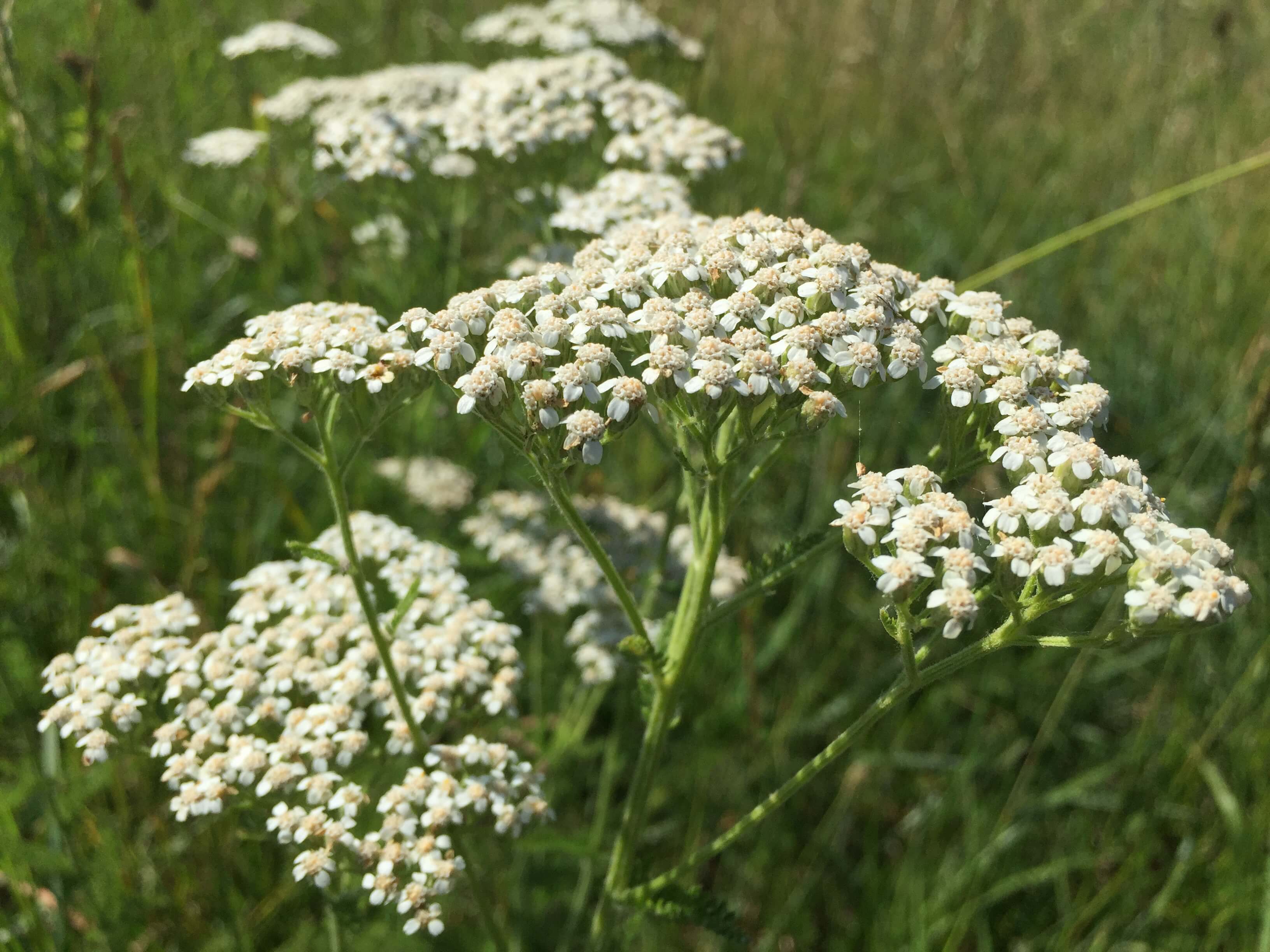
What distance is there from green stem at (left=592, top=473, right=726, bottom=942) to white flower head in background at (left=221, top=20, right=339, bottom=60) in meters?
4.00

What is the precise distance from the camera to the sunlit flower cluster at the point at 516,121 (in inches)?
159

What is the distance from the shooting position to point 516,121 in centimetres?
407

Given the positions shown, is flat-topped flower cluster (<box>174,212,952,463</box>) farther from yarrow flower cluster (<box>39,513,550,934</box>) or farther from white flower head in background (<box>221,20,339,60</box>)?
white flower head in background (<box>221,20,339,60</box>)

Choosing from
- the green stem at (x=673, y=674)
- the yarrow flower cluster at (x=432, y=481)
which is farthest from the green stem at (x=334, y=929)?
the yarrow flower cluster at (x=432, y=481)

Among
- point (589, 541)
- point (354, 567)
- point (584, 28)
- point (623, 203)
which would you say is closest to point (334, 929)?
point (354, 567)

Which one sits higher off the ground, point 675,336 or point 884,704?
point 675,336

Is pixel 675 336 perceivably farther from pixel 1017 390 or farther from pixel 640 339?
pixel 1017 390

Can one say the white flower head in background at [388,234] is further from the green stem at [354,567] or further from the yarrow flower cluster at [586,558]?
the green stem at [354,567]

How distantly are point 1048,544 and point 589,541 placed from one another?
1.05 m

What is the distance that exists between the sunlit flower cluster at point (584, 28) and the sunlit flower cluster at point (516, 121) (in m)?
0.87

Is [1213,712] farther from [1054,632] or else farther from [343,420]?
[343,420]

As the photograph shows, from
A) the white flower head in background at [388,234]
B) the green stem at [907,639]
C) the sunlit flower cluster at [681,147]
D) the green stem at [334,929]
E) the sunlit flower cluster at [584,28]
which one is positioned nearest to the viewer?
the green stem at [907,639]

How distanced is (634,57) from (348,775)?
14.6 ft

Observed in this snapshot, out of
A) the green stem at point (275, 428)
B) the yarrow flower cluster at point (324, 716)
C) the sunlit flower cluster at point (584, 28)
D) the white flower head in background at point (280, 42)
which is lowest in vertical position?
the yarrow flower cluster at point (324, 716)
